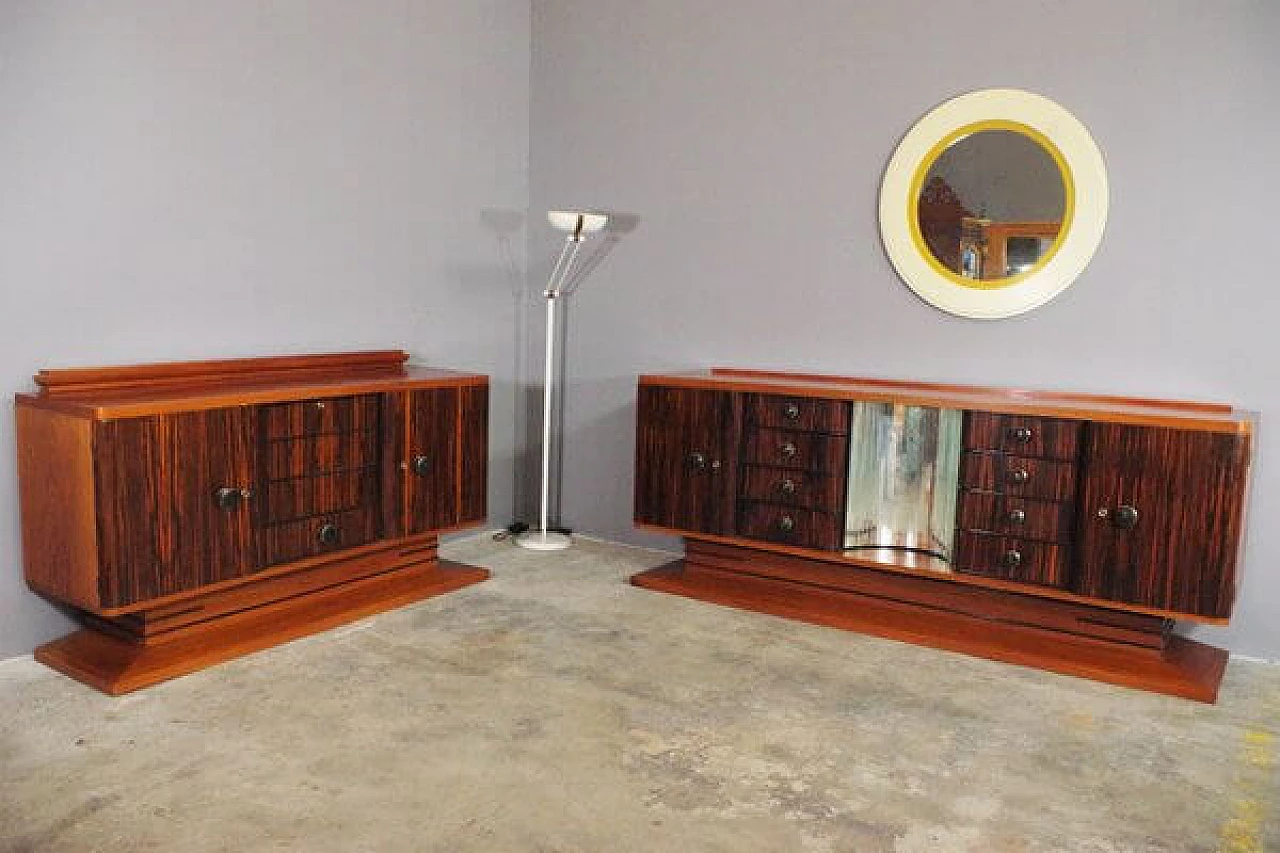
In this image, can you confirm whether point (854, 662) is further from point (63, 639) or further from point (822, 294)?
point (63, 639)

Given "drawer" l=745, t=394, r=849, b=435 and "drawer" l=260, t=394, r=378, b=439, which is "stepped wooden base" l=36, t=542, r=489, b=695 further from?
"drawer" l=745, t=394, r=849, b=435

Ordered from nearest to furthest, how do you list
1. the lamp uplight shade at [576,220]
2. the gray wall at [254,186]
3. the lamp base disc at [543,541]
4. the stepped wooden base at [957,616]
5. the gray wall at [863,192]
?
1. the gray wall at [254,186]
2. the stepped wooden base at [957,616]
3. the gray wall at [863,192]
4. the lamp uplight shade at [576,220]
5. the lamp base disc at [543,541]

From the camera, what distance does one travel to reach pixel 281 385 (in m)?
3.34

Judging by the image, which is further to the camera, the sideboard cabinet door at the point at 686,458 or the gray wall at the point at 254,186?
the sideboard cabinet door at the point at 686,458

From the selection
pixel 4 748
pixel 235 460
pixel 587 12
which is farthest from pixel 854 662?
pixel 587 12

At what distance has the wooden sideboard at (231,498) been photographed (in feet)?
9.20

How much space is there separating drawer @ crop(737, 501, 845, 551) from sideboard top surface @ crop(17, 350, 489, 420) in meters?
1.04

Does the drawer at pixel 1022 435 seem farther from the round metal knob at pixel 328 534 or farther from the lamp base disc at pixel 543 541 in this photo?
the round metal knob at pixel 328 534

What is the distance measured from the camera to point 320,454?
Answer: 3.33 metres

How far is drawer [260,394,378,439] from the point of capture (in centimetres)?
317

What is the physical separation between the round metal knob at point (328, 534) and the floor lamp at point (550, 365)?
1.07 metres

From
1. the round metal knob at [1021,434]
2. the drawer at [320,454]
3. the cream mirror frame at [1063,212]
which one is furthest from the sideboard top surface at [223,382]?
the round metal knob at [1021,434]

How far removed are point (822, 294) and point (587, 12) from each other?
1.54m

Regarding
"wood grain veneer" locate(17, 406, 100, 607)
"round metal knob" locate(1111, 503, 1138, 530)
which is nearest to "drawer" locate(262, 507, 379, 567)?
"wood grain veneer" locate(17, 406, 100, 607)
